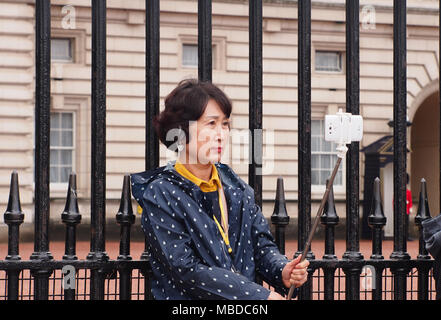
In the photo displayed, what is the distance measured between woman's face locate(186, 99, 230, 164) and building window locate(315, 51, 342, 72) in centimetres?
1630

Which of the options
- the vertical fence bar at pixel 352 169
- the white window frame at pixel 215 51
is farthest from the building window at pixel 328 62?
the vertical fence bar at pixel 352 169

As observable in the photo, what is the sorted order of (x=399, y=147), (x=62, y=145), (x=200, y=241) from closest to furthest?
(x=200, y=241)
(x=399, y=147)
(x=62, y=145)

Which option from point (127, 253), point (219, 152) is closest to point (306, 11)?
point (219, 152)

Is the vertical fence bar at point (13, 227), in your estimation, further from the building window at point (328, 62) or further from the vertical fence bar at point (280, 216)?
the building window at point (328, 62)

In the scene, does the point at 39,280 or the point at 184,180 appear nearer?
the point at 184,180

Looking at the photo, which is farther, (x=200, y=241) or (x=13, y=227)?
(x=13, y=227)

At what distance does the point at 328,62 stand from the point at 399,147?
1560 centimetres

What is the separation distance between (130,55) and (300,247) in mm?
13763

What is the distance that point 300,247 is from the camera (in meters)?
3.62

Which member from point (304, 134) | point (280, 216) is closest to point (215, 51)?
point (304, 134)

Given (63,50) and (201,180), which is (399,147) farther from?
(63,50)

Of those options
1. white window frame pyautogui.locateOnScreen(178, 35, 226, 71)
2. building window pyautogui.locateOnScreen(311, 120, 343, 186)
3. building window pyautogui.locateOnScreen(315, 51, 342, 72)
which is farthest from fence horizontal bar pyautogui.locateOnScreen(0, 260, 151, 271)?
building window pyautogui.locateOnScreen(315, 51, 342, 72)

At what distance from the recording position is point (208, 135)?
2975 millimetres
